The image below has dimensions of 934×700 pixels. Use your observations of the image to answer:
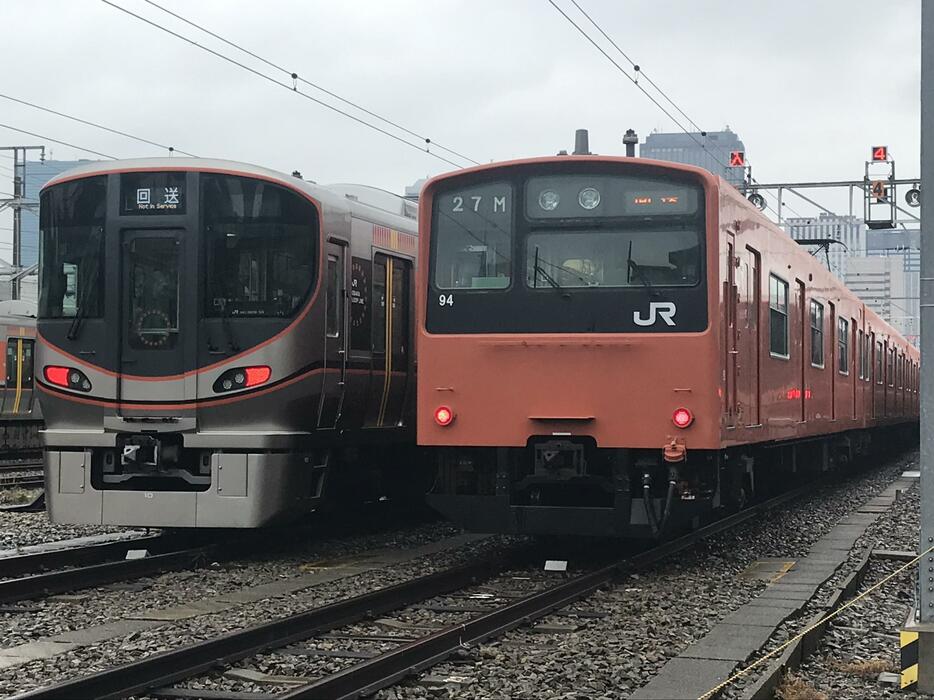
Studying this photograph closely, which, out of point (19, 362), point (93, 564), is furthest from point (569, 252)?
point (19, 362)

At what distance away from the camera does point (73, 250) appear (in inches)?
436

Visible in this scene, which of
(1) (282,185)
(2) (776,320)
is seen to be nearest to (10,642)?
(1) (282,185)

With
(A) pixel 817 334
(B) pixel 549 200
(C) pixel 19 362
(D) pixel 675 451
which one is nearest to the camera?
(D) pixel 675 451

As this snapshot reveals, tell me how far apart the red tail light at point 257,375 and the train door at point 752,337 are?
3.79 meters

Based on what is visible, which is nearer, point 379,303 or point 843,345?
point 379,303

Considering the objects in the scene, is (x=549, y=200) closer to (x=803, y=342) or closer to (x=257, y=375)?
(x=257, y=375)

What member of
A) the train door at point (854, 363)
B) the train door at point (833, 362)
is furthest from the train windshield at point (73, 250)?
the train door at point (854, 363)

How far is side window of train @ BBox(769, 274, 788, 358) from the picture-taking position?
12844mm

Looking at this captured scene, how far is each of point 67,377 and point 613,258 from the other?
4404 mm

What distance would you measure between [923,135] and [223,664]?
169 inches

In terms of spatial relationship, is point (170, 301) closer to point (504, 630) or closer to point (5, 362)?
point (504, 630)

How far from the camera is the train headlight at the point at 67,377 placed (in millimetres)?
10906

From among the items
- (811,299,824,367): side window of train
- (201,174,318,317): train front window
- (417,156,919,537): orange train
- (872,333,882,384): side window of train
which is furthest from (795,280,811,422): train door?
(872,333,882,384): side window of train

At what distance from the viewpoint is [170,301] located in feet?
35.7
